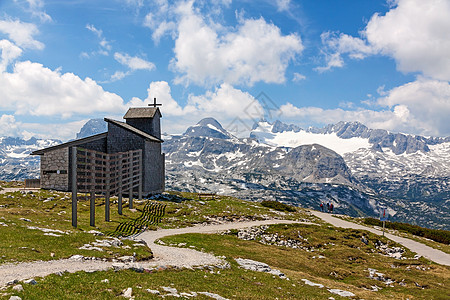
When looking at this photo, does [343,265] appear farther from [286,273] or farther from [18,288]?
[18,288]

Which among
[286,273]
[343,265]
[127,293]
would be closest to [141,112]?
[343,265]

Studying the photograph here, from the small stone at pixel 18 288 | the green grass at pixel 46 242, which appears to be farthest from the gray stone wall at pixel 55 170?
the small stone at pixel 18 288

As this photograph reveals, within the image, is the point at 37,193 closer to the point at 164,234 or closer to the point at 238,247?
the point at 164,234

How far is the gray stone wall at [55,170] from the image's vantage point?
57.7 m

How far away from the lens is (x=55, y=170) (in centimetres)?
5847

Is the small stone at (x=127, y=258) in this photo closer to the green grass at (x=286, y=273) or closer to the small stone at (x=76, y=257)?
the small stone at (x=76, y=257)

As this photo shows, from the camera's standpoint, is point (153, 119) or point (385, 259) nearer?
point (385, 259)

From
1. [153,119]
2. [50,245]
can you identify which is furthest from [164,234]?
[153,119]

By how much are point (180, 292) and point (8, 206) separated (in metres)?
35.8

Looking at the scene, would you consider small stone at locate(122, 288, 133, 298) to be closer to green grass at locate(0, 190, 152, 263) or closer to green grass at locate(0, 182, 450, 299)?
green grass at locate(0, 182, 450, 299)

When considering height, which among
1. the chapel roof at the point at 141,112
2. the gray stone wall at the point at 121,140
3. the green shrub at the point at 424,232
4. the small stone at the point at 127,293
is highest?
the chapel roof at the point at 141,112

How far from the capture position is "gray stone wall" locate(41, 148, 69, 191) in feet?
189

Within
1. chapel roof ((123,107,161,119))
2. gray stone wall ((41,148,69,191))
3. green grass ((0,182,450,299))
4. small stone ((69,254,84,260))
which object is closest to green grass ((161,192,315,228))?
green grass ((0,182,450,299))

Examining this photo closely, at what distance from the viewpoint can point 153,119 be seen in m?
70.5
